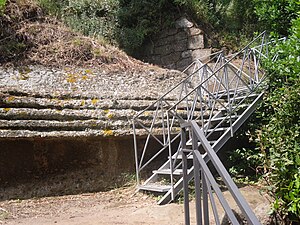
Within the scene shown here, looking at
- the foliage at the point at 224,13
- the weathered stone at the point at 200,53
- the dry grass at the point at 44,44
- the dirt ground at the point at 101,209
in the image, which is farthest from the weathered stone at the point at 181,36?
the dirt ground at the point at 101,209

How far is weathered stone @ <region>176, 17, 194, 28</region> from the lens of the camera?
7.68 m

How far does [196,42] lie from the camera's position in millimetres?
7547

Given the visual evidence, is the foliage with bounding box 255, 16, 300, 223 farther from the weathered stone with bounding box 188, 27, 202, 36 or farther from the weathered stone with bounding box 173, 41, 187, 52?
the weathered stone with bounding box 173, 41, 187, 52

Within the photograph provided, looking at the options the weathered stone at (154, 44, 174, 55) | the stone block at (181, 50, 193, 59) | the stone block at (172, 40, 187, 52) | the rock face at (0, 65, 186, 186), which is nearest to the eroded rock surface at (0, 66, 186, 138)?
the rock face at (0, 65, 186, 186)

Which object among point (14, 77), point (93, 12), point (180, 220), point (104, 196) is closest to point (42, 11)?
point (93, 12)

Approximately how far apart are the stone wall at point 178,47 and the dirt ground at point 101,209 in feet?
13.8

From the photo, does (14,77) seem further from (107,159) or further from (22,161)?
(107,159)

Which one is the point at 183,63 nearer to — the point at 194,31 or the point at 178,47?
the point at 178,47

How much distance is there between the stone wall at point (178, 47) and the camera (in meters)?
7.54

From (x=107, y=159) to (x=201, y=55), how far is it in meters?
4.21

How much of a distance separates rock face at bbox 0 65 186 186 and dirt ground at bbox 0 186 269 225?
0.36 metres

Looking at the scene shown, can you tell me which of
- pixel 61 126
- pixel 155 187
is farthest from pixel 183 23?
pixel 155 187

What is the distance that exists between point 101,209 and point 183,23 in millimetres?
5616

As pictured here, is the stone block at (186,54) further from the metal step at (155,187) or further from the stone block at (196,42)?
the metal step at (155,187)
